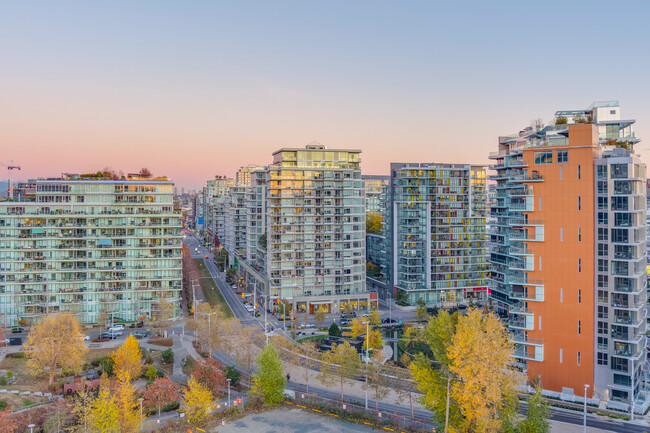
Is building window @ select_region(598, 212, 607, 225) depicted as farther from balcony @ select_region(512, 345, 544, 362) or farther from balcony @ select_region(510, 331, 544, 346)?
balcony @ select_region(512, 345, 544, 362)

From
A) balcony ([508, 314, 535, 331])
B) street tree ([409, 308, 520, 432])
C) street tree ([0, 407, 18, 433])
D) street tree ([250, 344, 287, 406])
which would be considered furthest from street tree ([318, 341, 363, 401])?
street tree ([0, 407, 18, 433])

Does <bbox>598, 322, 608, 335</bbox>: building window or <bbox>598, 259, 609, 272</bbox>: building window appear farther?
<bbox>598, 259, 609, 272</bbox>: building window

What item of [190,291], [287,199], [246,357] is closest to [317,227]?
[287,199]

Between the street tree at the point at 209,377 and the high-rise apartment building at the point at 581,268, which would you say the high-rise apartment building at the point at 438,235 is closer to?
the high-rise apartment building at the point at 581,268

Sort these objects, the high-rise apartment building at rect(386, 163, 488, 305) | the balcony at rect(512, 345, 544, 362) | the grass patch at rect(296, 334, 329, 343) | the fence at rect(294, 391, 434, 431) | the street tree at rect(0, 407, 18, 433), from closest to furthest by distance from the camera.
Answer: the street tree at rect(0, 407, 18, 433) → the fence at rect(294, 391, 434, 431) → the balcony at rect(512, 345, 544, 362) → the grass patch at rect(296, 334, 329, 343) → the high-rise apartment building at rect(386, 163, 488, 305)

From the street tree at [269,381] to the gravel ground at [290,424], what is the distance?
1653 millimetres

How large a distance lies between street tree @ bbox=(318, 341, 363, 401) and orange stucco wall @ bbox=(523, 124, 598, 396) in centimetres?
2103

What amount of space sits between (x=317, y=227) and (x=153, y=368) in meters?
47.0

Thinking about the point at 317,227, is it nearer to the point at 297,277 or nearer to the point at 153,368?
the point at 297,277

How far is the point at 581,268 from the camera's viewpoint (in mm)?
52031

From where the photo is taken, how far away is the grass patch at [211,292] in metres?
100

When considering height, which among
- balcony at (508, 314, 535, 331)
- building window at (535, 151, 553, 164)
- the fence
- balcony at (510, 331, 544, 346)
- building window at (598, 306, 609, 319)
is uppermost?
building window at (535, 151, 553, 164)

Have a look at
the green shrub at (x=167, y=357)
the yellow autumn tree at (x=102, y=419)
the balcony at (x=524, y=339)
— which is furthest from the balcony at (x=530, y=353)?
the green shrub at (x=167, y=357)

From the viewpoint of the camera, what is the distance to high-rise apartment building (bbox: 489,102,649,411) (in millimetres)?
50344
